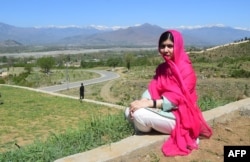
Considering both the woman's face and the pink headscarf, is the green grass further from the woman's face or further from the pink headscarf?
the woman's face

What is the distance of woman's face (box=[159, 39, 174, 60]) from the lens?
379 centimetres

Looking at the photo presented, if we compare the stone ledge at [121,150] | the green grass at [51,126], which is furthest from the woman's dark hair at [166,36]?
the green grass at [51,126]

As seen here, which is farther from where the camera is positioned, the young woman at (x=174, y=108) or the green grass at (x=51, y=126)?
the green grass at (x=51, y=126)

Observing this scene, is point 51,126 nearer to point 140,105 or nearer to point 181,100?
point 140,105

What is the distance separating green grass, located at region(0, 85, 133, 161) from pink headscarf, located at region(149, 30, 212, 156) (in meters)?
0.88

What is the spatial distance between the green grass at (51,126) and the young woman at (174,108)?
Result: 73 centimetres

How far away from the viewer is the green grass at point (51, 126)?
4.10 metres

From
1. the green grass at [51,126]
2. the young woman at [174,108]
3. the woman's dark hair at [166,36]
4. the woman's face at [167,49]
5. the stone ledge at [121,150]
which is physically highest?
the woman's dark hair at [166,36]

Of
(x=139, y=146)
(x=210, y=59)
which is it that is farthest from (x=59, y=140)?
(x=210, y=59)

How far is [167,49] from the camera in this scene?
12.5 feet

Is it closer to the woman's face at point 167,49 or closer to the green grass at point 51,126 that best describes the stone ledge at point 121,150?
the green grass at point 51,126

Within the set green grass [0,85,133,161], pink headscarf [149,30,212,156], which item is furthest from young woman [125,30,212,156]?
green grass [0,85,133,161]

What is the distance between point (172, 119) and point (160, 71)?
0.57 metres

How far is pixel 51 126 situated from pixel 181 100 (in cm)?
758
